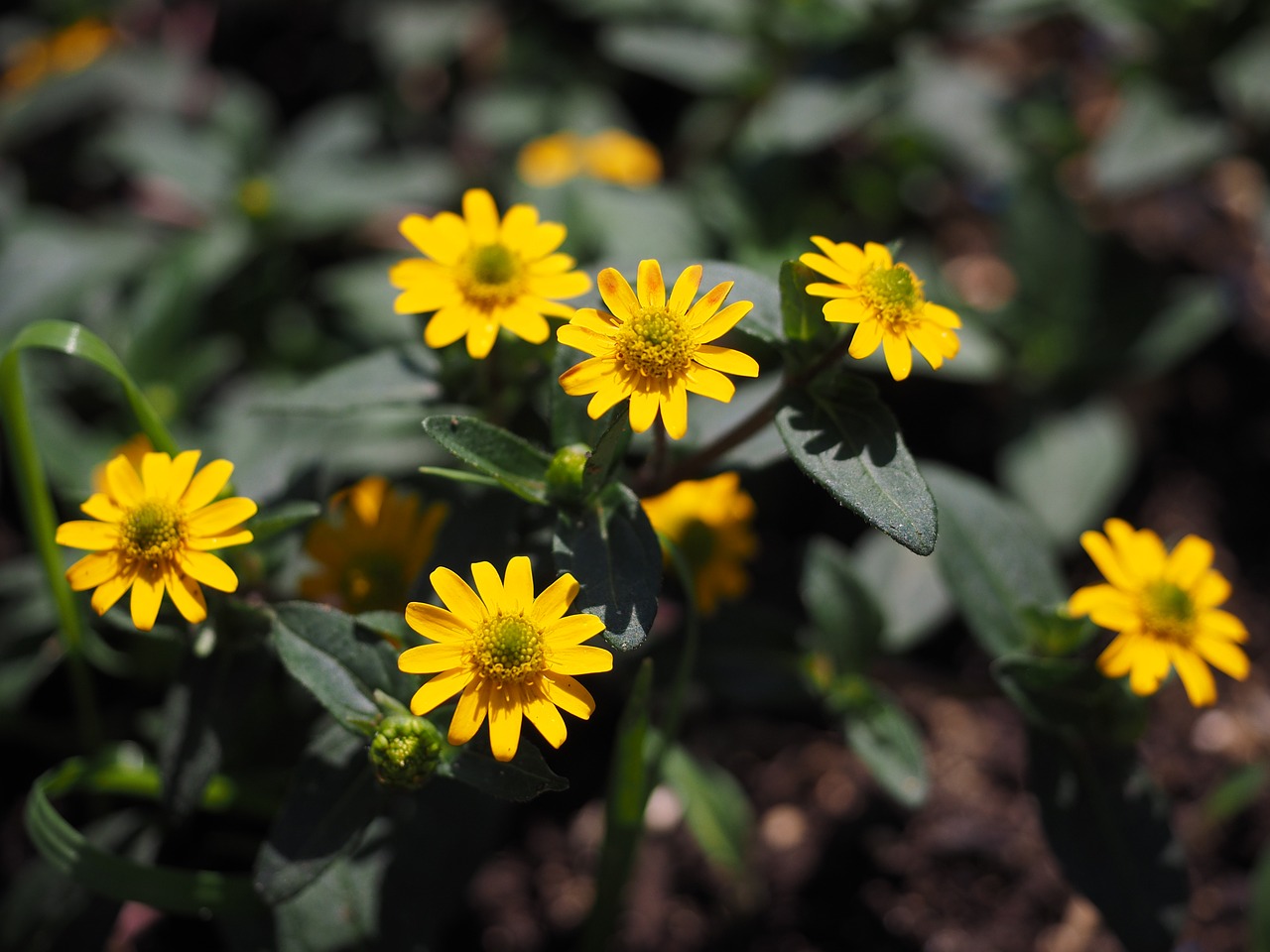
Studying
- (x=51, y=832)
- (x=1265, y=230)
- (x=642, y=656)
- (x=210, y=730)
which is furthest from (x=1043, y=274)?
(x=51, y=832)

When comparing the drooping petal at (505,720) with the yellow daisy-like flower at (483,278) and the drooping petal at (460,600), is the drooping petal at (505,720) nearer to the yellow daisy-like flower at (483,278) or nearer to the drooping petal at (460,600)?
the drooping petal at (460,600)

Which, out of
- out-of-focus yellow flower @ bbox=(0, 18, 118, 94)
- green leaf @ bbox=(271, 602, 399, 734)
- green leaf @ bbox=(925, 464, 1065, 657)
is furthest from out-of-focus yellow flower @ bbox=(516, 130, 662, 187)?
green leaf @ bbox=(271, 602, 399, 734)

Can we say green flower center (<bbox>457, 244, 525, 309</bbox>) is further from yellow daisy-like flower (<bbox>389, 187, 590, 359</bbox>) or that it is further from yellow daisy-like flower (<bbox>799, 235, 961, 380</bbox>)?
yellow daisy-like flower (<bbox>799, 235, 961, 380</bbox>)

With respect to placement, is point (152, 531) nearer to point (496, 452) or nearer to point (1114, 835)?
point (496, 452)

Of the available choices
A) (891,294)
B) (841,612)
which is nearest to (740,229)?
(841,612)

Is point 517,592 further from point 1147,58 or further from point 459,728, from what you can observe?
point 1147,58
